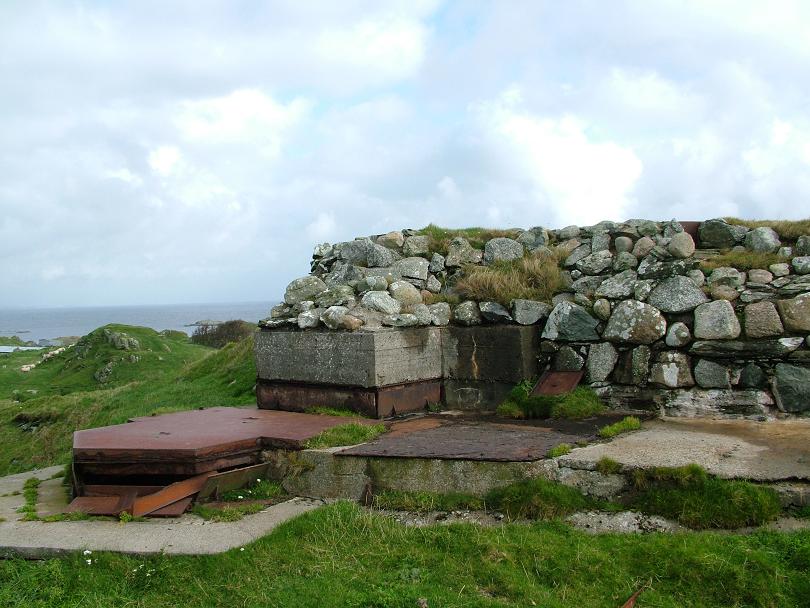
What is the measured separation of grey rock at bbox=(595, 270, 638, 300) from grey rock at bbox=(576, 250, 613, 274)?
30 centimetres

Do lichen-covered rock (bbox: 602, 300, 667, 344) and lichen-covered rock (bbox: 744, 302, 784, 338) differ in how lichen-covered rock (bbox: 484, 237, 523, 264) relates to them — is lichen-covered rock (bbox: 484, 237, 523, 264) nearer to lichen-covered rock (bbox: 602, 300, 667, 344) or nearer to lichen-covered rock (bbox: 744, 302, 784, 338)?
lichen-covered rock (bbox: 602, 300, 667, 344)

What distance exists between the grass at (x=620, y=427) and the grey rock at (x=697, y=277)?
1812 millimetres

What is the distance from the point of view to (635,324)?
723 centimetres

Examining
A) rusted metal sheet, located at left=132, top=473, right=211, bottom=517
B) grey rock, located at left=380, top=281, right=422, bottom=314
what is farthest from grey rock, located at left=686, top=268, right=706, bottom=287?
rusted metal sheet, located at left=132, top=473, right=211, bottom=517

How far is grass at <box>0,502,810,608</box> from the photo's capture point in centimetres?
379

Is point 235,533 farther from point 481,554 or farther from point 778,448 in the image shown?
point 778,448

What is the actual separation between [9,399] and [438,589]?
17.7 metres

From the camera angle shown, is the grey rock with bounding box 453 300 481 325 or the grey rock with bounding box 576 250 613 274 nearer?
the grey rock with bounding box 453 300 481 325

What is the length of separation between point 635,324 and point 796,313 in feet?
4.71

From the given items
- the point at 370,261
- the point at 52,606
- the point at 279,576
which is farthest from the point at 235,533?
the point at 370,261

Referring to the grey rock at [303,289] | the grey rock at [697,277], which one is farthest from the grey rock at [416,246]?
the grey rock at [697,277]

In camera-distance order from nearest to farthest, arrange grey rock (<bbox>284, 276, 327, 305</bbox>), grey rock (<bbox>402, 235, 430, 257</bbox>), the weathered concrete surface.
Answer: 1. the weathered concrete surface
2. grey rock (<bbox>284, 276, 327, 305</bbox>)
3. grey rock (<bbox>402, 235, 430, 257</bbox>)

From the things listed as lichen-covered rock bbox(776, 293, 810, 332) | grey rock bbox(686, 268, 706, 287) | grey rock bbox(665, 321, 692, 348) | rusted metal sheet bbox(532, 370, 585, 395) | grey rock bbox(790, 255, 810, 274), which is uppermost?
grey rock bbox(790, 255, 810, 274)

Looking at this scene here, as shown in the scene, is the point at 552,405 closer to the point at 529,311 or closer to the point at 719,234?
the point at 529,311
